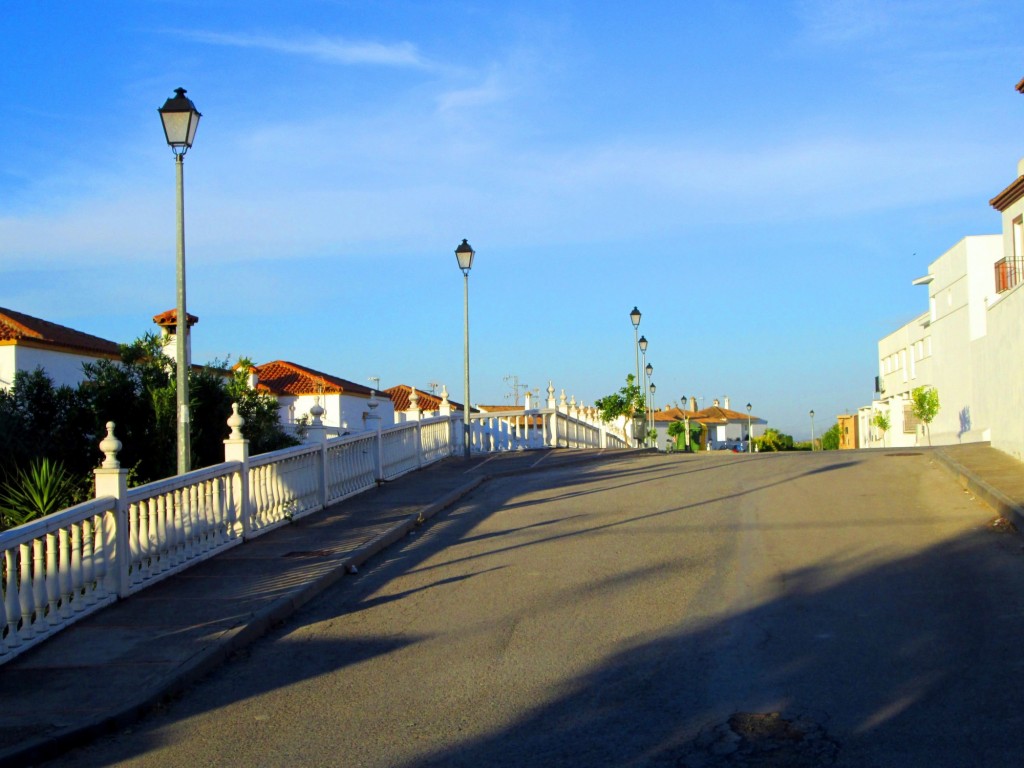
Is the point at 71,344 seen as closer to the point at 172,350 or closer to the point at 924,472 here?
the point at 172,350

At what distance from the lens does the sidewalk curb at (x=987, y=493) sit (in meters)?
11.9

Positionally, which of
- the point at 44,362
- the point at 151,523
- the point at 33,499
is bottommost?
the point at 151,523

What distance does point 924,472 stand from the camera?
18.1 metres

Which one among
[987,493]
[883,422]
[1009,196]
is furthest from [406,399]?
[987,493]

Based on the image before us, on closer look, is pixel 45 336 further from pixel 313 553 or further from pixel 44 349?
pixel 313 553

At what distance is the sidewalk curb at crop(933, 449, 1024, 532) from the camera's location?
11.9m

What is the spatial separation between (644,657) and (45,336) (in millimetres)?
31079

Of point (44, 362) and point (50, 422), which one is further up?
point (44, 362)

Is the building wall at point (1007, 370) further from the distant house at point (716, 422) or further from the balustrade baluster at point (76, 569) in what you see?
the distant house at point (716, 422)

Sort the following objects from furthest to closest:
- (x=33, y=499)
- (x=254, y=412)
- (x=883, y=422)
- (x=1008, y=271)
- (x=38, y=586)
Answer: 1. (x=883, y=422)
2. (x=1008, y=271)
3. (x=254, y=412)
4. (x=33, y=499)
5. (x=38, y=586)

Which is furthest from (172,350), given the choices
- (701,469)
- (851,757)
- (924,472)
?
(851,757)

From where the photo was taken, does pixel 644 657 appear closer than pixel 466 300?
Yes

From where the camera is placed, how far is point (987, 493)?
45.6ft

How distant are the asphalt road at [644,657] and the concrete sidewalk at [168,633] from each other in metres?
0.19
